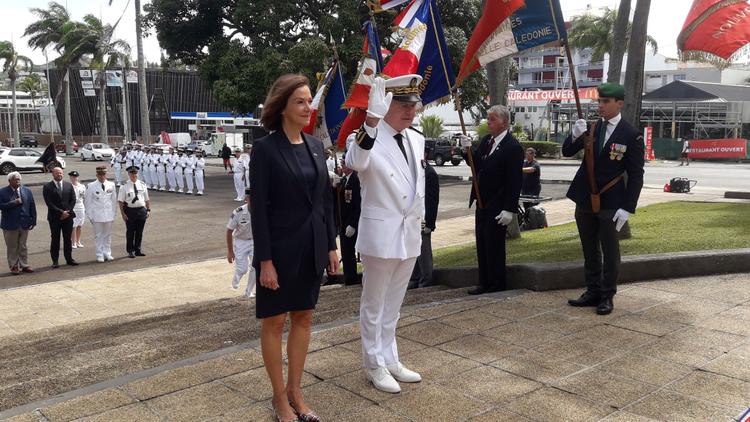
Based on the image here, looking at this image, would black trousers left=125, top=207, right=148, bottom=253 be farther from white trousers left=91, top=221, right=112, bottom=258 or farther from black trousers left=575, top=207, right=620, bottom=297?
black trousers left=575, top=207, right=620, bottom=297

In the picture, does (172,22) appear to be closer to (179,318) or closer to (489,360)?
(179,318)

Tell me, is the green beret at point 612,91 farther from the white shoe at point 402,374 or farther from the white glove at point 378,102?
the white shoe at point 402,374

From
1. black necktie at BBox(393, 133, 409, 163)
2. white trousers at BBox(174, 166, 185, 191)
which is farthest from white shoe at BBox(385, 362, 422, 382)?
white trousers at BBox(174, 166, 185, 191)

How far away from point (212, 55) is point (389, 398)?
2871 cm

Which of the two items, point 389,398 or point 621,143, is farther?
point 621,143

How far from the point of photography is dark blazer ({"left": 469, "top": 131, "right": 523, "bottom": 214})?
634 cm

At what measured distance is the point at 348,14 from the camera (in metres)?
27.1

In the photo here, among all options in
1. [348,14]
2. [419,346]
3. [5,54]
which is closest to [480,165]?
[419,346]

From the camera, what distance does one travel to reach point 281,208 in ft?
10.8

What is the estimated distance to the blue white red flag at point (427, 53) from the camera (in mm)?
7656

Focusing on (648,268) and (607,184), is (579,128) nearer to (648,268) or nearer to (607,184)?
(607,184)

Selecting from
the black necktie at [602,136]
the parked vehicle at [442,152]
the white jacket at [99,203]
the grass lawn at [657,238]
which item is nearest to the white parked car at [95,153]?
the parked vehicle at [442,152]

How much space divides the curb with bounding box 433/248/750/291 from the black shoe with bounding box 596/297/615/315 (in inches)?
31.3

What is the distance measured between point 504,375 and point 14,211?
1115cm
